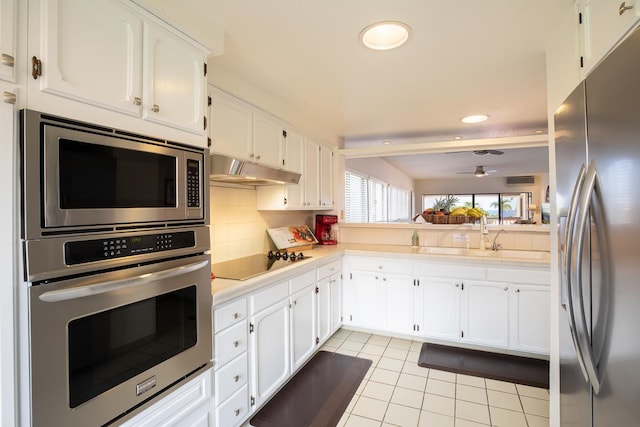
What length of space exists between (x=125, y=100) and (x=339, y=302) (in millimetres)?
2660

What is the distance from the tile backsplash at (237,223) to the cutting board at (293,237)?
8 centimetres

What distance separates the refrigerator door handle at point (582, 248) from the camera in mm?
1008

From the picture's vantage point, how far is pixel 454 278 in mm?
2938

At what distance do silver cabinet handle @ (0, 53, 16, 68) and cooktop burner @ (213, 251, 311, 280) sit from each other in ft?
4.50

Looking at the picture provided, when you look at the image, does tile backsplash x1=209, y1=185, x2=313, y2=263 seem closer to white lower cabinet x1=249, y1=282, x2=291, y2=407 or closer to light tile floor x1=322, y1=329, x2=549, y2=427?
white lower cabinet x1=249, y1=282, x2=291, y2=407

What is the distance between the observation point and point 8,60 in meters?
0.88

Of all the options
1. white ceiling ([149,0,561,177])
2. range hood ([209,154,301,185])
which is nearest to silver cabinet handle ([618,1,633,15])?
white ceiling ([149,0,561,177])

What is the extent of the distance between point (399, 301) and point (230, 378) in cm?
190

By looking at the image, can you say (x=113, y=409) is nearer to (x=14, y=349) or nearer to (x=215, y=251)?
(x=14, y=349)

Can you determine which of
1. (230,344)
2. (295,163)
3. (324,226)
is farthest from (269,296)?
(324,226)

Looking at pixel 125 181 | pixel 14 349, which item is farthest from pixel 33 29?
pixel 14 349

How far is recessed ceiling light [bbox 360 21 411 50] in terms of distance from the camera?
5.49ft

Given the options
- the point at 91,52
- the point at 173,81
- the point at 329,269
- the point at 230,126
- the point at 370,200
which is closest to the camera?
the point at 91,52

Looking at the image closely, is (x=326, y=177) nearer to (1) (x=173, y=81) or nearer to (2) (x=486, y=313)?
(2) (x=486, y=313)
